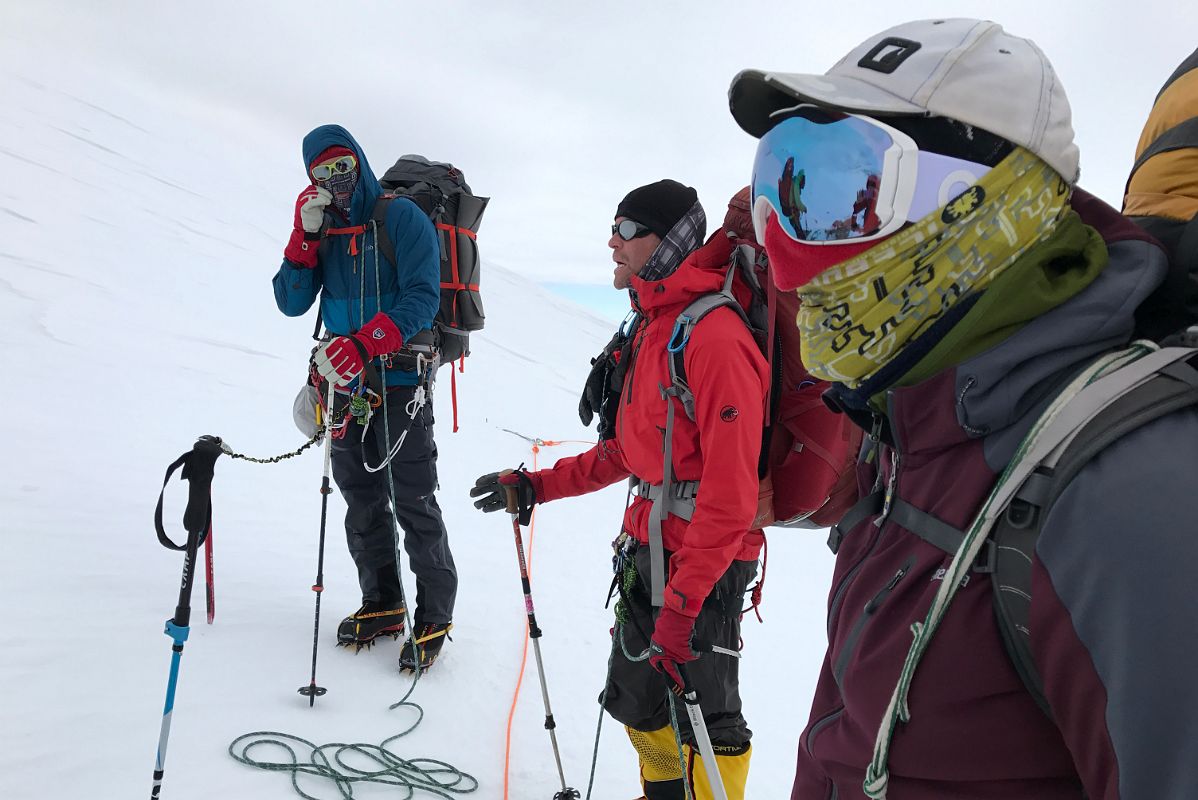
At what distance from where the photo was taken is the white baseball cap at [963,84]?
112 centimetres

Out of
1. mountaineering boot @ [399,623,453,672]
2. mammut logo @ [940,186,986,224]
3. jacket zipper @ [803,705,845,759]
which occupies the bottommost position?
mountaineering boot @ [399,623,453,672]

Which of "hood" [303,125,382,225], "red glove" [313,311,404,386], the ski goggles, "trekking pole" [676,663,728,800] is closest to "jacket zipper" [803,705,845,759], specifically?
the ski goggles

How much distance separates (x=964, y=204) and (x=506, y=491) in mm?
2450

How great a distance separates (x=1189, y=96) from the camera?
3.90ft

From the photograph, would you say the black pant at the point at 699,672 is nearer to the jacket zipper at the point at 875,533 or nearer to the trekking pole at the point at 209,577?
the jacket zipper at the point at 875,533

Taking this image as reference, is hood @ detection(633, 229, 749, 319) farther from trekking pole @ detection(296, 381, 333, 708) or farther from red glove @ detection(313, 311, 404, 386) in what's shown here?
trekking pole @ detection(296, 381, 333, 708)

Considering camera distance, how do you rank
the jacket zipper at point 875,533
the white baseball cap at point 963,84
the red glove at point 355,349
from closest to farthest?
the white baseball cap at point 963,84 < the jacket zipper at point 875,533 < the red glove at point 355,349

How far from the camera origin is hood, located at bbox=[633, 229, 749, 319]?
2.74m

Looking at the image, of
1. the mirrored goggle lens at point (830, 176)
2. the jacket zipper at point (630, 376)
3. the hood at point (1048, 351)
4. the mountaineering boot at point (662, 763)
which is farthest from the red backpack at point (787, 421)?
the hood at point (1048, 351)

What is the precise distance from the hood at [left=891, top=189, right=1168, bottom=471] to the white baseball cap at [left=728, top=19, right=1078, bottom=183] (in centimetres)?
21

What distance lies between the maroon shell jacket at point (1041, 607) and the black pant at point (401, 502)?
3.34 metres

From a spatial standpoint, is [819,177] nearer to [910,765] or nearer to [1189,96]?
[1189,96]

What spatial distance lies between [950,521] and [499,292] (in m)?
32.1

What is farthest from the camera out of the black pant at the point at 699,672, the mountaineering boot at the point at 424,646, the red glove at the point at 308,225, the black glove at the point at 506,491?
the mountaineering boot at the point at 424,646
